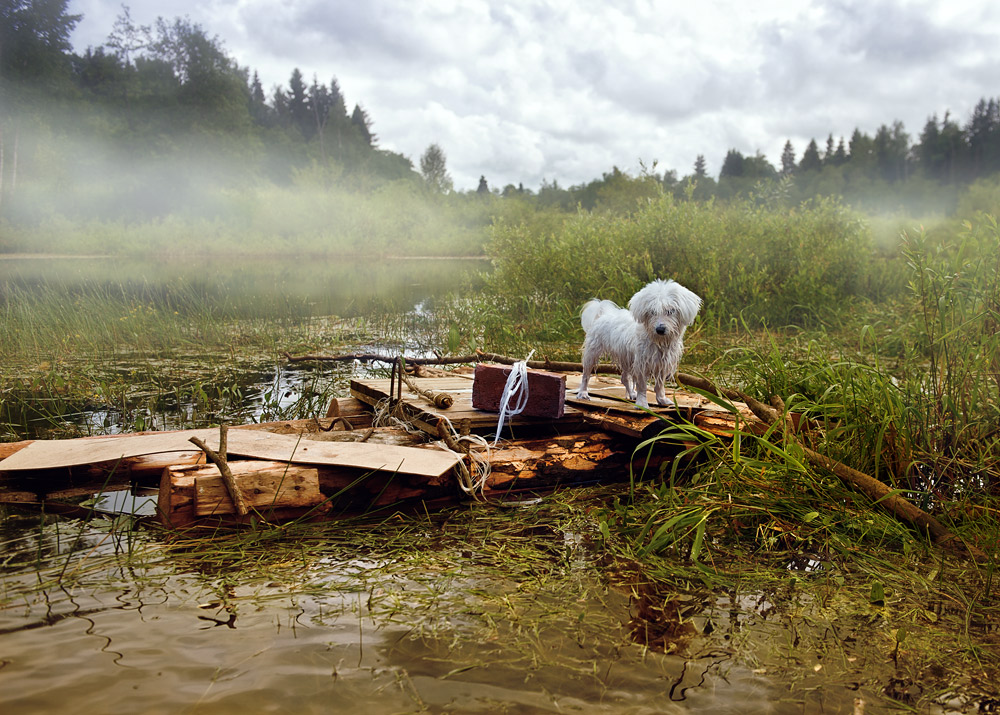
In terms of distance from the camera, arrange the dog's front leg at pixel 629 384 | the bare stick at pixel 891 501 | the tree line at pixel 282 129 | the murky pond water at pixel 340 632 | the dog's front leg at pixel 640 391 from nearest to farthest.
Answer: the murky pond water at pixel 340 632 → the bare stick at pixel 891 501 → the dog's front leg at pixel 640 391 → the dog's front leg at pixel 629 384 → the tree line at pixel 282 129

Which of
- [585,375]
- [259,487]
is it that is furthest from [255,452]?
[585,375]

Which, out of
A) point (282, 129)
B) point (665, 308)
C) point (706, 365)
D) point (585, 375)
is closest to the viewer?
point (665, 308)

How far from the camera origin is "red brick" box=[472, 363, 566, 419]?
184 inches

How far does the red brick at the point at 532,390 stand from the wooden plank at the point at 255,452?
793 mm

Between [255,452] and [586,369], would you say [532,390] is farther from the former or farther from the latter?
[255,452]

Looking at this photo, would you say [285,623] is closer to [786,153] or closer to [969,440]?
[969,440]

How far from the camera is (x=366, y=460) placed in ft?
12.9

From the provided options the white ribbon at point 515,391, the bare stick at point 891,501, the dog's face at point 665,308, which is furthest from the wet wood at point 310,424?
the bare stick at point 891,501

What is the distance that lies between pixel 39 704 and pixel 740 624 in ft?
8.57

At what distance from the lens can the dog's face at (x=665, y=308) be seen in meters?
4.40

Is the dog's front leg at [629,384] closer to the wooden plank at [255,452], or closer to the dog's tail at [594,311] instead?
the dog's tail at [594,311]

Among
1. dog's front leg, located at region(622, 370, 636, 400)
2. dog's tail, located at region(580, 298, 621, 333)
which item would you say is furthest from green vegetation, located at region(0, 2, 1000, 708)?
dog's tail, located at region(580, 298, 621, 333)

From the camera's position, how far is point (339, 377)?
309 inches

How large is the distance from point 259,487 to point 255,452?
1.08ft
